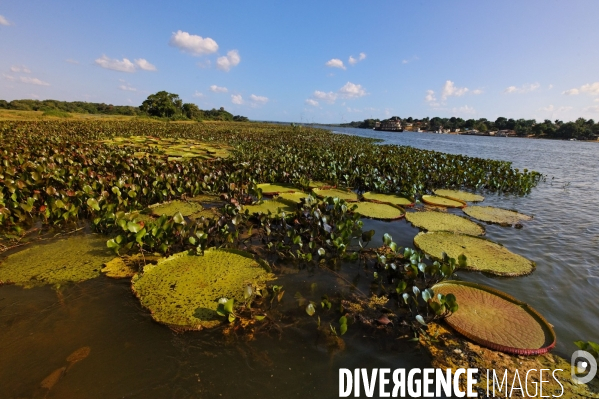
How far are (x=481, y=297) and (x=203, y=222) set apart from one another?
348 cm

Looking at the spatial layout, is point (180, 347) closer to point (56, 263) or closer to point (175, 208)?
point (56, 263)

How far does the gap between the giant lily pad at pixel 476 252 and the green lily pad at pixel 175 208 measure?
3.95 metres

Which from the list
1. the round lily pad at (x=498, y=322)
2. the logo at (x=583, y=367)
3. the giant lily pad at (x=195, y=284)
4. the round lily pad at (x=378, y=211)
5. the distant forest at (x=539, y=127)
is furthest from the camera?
the distant forest at (x=539, y=127)

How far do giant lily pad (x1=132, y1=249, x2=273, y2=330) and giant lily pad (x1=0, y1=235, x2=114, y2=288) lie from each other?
0.73m

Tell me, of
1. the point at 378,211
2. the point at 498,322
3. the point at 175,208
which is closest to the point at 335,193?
the point at 378,211

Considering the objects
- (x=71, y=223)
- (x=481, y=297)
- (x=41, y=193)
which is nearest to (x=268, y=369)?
(x=481, y=297)

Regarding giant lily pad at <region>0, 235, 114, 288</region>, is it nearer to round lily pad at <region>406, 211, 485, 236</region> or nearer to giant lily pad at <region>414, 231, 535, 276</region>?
giant lily pad at <region>414, 231, 535, 276</region>

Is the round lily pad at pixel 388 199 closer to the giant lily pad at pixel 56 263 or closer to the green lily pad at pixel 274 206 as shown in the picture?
the green lily pad at pixel 274 206

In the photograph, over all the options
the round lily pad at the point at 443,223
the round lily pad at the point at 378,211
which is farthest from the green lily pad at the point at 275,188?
the round lily pad at the point at 443,223

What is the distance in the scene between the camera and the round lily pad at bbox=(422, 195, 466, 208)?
6566 millimetres

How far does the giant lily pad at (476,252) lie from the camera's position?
3.78 meters

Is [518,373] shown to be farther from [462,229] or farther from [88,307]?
[88,307]

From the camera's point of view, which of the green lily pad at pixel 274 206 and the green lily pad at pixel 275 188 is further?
the green lily pad at pixel 275 188

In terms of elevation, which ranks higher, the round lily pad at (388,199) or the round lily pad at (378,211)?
the round lily pad at (388,199)
